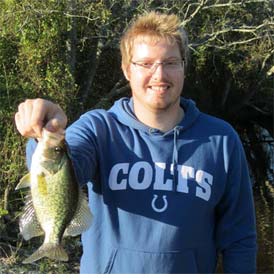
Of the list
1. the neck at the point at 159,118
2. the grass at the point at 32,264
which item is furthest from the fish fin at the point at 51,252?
the grass at the point at 32,264

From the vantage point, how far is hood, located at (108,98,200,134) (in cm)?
237

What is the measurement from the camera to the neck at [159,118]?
7.73 ft

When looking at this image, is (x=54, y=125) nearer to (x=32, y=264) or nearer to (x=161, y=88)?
(x=161, y=88)

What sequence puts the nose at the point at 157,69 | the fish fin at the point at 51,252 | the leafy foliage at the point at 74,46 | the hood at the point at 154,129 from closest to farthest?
1. the fish fin at the point at 51,252
2. the nose at the point at 157,69
3. the hood at the point at 154,129
4. the leafy foliage at the point at 74,46

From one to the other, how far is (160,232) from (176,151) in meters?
0.36

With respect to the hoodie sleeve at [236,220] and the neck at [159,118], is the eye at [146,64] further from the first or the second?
the hoodie sleeve at [236,220]

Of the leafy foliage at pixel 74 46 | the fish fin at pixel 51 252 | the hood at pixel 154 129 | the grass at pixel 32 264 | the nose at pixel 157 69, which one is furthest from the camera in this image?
the leafy foliage at pixel 74 46

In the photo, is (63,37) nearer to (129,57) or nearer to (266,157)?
(129,57)

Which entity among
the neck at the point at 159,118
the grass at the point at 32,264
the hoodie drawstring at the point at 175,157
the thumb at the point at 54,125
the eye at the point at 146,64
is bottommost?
the grass at the point at 32,264

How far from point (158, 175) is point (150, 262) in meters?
0.37

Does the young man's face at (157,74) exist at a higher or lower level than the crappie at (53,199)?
higher

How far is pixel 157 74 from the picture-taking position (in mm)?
2213

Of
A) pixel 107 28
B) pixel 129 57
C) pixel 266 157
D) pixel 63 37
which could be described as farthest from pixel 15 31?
pixel 266 157

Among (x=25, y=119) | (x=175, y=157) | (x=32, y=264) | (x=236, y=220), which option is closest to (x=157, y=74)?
(x=175, y=157)
